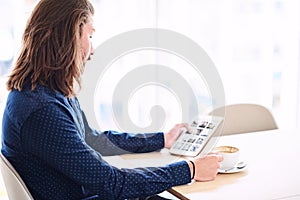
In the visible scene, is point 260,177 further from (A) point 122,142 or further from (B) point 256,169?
(A) point 122,142

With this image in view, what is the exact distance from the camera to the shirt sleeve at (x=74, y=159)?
128 cm

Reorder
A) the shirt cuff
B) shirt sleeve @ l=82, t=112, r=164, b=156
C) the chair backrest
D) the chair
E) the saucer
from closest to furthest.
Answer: the chair backrest < the shirt cuff < the saucer < shirt sleeve @ l=82, t=112, r=164, b=156 < the chair

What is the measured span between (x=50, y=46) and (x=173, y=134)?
61 centimetres

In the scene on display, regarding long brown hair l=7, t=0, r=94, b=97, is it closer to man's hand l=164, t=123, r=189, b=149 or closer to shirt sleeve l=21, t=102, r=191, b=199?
shirt sleeve l=21, t=102, r=191, b=199

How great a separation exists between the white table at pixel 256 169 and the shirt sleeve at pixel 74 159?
0.11 metres

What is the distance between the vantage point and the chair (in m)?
2.17

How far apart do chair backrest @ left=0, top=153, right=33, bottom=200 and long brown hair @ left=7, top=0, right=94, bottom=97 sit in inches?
8.0

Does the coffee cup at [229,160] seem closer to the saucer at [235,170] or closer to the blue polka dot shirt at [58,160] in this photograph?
the saucer at [235,170]

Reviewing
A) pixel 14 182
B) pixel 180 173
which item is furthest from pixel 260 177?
pixel 14 182

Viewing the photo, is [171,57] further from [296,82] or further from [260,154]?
[260,154]

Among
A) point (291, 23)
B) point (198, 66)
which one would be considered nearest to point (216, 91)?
point (198, 66)

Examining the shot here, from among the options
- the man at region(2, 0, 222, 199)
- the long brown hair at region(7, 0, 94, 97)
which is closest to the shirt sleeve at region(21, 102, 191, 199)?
the man at region(2, 0, 222, 199)

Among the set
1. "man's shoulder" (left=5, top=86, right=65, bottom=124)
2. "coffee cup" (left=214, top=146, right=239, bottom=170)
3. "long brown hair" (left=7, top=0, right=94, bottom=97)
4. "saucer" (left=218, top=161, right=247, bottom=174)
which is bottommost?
"saucer" (left=218, top=161, right=247, bottom=174)

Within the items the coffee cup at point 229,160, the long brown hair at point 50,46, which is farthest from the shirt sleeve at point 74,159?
the coffee cup at point 229,160
